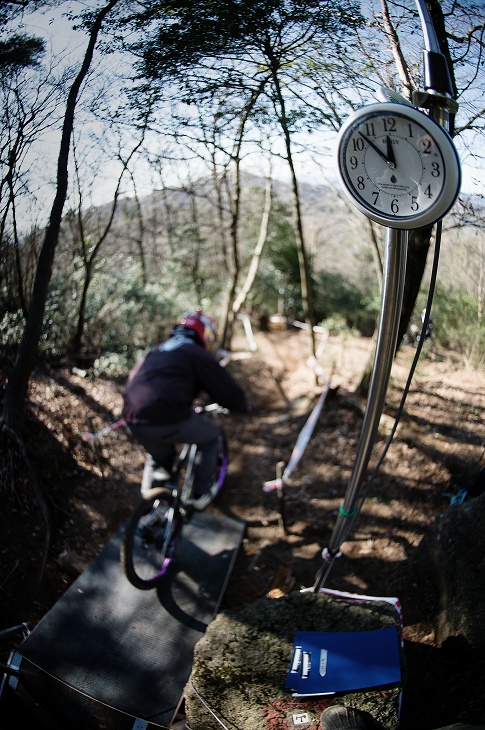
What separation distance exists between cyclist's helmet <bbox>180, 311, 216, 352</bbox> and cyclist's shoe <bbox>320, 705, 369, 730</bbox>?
2.63m

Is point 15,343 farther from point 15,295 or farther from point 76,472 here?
point 76,472

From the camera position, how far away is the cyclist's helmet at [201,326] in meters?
3.88

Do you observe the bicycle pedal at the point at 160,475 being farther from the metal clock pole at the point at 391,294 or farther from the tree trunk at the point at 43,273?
the metal clock pole at the point at 391,294

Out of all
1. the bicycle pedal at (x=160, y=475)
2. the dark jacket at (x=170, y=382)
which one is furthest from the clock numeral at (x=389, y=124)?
the bicycle pedal at (x=160, y=475)

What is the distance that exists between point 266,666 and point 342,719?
53 cm

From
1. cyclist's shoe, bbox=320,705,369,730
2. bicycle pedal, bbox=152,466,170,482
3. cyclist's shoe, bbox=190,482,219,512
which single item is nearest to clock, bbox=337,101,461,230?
cyclist's shoe, bbox=320,705,369,730

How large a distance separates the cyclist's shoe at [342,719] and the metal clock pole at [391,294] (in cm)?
85

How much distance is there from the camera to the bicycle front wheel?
342 centimetres

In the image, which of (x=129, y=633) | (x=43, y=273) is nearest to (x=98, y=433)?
(x=43, y=273)

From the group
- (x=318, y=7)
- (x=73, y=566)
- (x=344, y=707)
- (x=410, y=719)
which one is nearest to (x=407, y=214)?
(x=318, y=7)

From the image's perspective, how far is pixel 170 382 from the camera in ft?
11.6

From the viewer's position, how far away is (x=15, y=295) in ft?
10.7

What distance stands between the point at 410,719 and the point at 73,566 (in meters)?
2.42

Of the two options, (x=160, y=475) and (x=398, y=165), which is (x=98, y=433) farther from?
(x=398, y=165)
